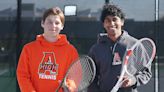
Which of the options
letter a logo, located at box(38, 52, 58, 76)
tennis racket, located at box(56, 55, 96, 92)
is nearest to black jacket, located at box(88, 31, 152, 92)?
tennis racket, located at box(56, 55, 96, 92)

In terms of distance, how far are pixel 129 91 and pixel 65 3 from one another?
3.56 m

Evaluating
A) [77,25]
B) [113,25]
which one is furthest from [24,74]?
[77,25]

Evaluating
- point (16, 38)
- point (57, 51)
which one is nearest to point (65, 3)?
point (16, 38)

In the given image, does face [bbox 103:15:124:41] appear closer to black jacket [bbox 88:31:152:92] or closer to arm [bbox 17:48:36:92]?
black jacket [bbox 88:31:152:92]

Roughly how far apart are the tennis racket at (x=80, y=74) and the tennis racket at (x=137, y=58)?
0.25 meters

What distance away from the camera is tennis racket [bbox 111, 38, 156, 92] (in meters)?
3.47

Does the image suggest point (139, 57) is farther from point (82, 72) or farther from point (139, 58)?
point (82, 72)

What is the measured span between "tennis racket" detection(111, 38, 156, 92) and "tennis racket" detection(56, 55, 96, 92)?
246 mm

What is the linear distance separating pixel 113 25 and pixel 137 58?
314mm

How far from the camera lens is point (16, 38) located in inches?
277

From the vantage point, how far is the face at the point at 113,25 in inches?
140

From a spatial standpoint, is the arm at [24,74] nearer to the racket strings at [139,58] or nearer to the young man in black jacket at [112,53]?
the young man in black jacket at [112,53]

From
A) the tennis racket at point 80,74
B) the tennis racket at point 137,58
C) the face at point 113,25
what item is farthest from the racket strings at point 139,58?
the tennis racket at point 80,74

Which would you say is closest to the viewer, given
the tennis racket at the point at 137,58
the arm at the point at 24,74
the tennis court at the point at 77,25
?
the tennis racket at the point at 137,58
